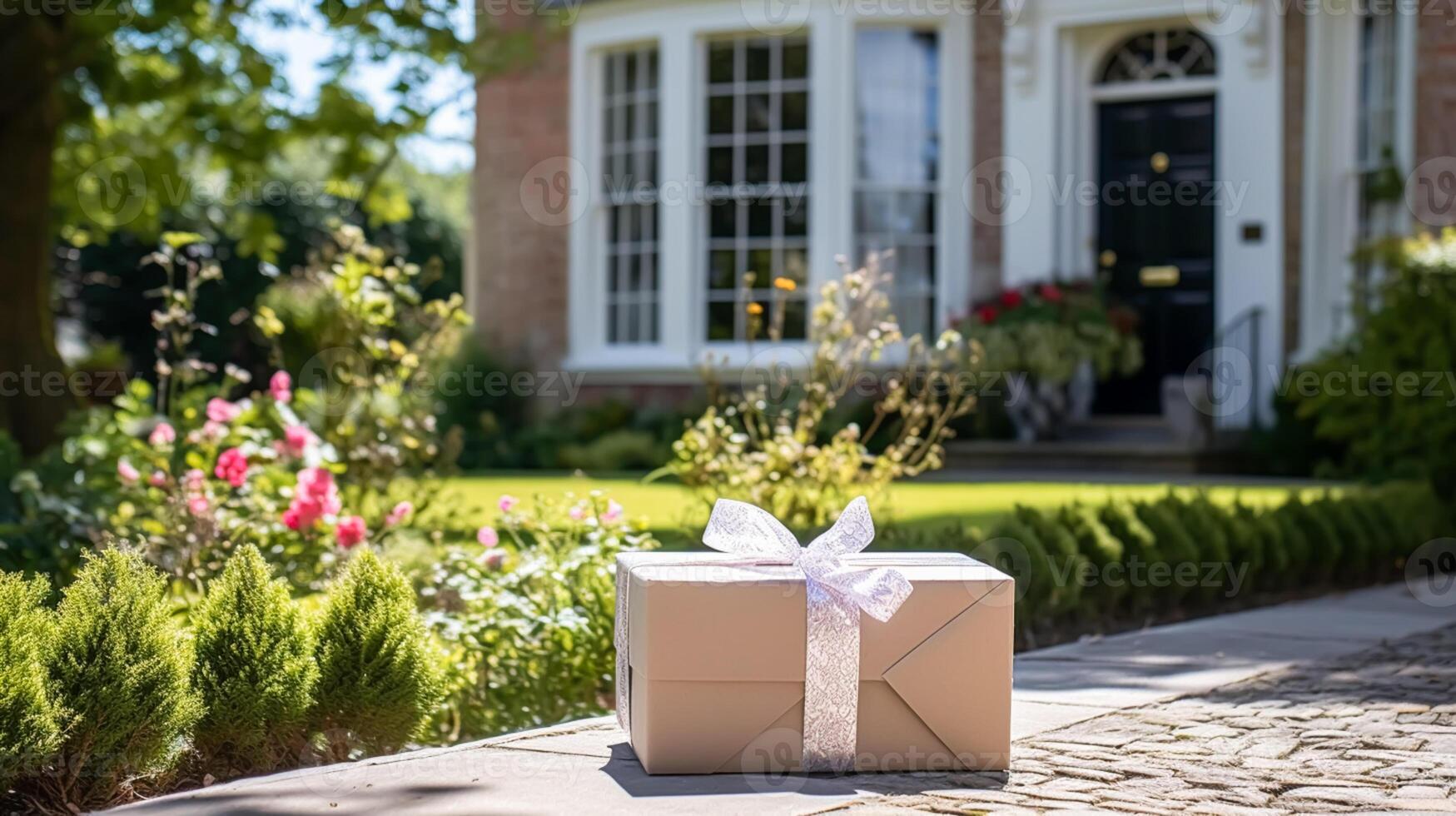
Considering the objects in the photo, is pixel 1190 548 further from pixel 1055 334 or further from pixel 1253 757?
pixel 1055 334

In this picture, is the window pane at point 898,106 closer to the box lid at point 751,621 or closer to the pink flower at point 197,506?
the pink flower at point 197,506

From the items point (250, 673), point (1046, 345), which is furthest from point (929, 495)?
point (250, 673)

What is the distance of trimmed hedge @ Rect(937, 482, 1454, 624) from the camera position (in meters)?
6.24

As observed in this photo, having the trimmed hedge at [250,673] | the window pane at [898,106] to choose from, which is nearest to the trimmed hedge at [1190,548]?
the trimmed hedge at [250,673]

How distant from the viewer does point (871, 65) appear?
521 inches

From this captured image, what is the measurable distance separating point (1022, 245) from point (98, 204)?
7755mm

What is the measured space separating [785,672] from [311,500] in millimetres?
2621

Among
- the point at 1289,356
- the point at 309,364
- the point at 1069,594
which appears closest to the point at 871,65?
the point at 1289,356

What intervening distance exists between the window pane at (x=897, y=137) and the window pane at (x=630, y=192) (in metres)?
1.82

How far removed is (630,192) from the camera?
14.0 meters

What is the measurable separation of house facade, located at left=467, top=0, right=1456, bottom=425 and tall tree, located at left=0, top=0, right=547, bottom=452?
1.46 meters

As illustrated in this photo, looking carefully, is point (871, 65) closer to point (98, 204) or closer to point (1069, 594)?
point (98, 204)

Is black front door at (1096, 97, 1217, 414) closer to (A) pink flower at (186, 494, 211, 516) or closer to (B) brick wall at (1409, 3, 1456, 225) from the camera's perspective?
(B) brick wall at (1409, 3, 1456, 225)

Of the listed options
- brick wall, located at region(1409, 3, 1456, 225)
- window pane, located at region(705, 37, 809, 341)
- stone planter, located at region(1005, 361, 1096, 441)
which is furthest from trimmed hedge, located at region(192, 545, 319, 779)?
brick wall, located at region(1409, 3, 1456, 225)
